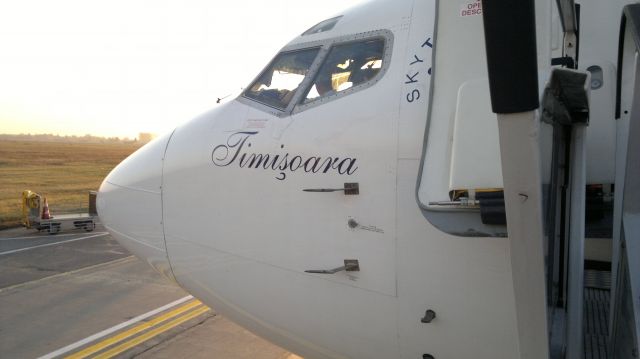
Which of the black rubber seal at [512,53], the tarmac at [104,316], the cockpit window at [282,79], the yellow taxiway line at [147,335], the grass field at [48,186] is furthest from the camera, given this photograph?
the grass field at [48,186]

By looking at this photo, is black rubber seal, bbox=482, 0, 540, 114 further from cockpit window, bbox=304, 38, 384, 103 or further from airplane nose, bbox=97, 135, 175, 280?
airplane nose, bbox=97, 135, 175, 280

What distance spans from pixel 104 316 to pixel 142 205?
4.69m

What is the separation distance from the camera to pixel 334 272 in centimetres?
310

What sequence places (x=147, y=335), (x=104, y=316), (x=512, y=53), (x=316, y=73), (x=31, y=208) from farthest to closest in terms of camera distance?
(x=31, y=208), (x=104, y=316), (x=147, y=335), (x=316, y=73), (x=512, y=53)

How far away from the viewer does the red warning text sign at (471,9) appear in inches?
103

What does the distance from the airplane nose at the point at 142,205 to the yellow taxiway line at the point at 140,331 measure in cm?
296

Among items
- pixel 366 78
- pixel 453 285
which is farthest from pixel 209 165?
pixel 453 285

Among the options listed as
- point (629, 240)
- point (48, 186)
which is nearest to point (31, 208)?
point (48, 186)

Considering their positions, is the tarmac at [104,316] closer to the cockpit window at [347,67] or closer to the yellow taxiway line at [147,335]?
the yellow taxiway line at [147,335]

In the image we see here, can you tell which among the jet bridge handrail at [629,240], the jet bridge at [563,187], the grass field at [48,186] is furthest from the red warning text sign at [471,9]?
the grass field at [48,186]

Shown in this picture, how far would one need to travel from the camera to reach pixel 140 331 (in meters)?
7.14

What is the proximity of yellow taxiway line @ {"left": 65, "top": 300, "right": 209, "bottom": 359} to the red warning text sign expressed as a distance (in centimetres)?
585

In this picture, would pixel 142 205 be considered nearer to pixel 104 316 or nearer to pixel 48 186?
pixel 104 316

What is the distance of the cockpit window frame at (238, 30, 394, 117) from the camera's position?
318 centimetres
